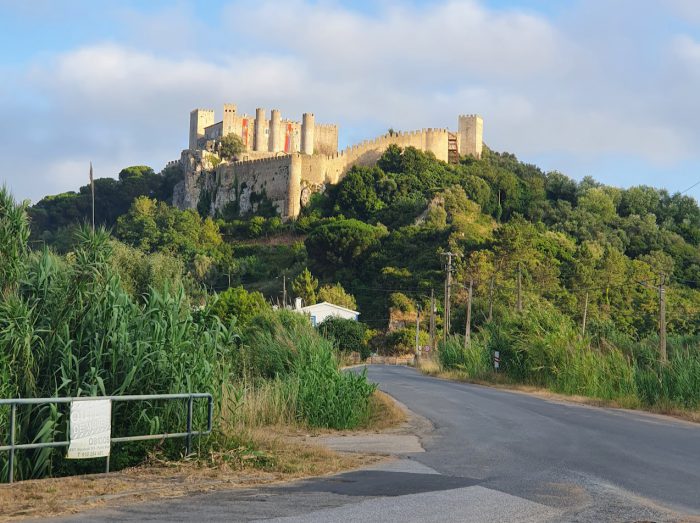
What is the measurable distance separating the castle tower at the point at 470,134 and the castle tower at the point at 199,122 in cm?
3574

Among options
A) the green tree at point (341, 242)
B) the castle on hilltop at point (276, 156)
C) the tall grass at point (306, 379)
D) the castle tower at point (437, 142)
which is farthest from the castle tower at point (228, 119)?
the tall grass at point (306, 379)

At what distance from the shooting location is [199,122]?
124 metres

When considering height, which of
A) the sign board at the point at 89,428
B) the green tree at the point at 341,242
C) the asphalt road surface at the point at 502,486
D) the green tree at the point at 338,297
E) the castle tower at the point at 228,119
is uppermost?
the castle tower at the point at 228,119

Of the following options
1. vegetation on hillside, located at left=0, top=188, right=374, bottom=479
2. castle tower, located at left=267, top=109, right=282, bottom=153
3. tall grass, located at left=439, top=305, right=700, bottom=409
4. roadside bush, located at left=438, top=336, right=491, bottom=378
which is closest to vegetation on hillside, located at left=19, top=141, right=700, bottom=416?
roadside bush, located at left=438, top=336, right=491, bottom=378

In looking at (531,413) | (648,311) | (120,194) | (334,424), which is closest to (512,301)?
(648,311)

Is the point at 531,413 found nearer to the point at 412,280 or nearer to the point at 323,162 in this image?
the point at 412,280

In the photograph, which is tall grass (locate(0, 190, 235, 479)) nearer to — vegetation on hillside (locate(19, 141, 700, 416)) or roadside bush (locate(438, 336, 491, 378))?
roadside bush (locate(438, 336, 491, 378))

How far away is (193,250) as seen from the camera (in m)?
81.1

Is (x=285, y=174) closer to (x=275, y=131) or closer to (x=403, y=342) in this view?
(x=275, y=131)

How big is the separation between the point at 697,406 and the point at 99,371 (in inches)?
586

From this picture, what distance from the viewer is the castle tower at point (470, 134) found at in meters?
112

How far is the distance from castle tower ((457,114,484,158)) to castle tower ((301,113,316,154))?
19.9 m

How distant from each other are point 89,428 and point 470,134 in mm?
106475

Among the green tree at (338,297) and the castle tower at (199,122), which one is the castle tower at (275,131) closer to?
the castle tower at (199,122)
